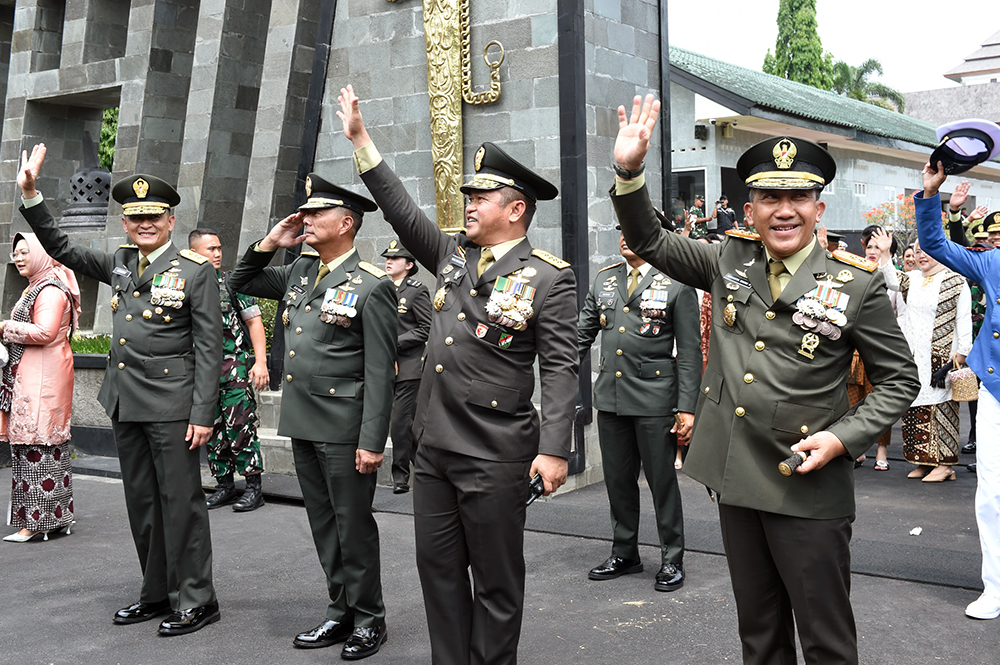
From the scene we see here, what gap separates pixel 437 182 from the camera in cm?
853

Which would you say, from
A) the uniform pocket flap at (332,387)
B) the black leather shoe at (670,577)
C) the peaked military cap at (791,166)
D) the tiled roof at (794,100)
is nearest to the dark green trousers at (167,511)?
the uniform pocket flap at (332,387)

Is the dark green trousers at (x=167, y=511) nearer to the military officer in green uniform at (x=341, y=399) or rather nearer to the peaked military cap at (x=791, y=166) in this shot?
the military officer in green uniform at (x=341, y=399)

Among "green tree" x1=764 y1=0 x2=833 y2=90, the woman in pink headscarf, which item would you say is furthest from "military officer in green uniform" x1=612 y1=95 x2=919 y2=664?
"green tree" x1=764 y1=0 x2=833 y2=90

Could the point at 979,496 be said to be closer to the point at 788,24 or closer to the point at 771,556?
the point at 771,556

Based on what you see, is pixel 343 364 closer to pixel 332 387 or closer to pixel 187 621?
pixel 332 387

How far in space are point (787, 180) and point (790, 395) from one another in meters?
0.70

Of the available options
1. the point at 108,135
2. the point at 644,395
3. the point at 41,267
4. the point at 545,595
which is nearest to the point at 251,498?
the point at 41,267

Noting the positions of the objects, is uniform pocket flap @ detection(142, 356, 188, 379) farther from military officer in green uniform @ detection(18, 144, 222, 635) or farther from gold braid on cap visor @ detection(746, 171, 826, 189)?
gold braid on cap visor @ detection(746, 171, 826, 189)

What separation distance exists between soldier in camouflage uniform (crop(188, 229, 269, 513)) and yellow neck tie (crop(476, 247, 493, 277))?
4098mm

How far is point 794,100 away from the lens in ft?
Answer: 68.5

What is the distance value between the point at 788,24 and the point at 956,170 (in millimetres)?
46363

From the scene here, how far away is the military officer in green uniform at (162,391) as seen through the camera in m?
4.89

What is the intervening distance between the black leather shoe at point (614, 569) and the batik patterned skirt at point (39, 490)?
13.1ft

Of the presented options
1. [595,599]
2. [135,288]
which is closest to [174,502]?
[135,288]
